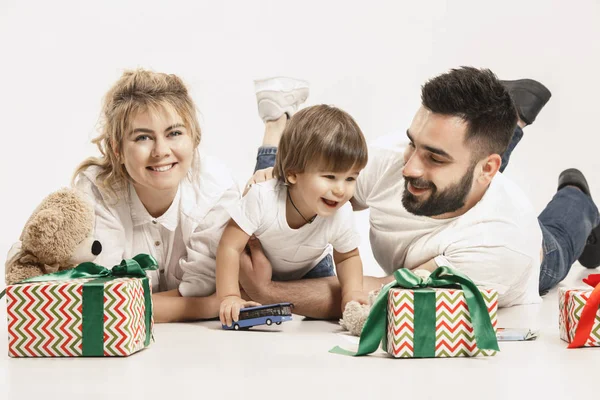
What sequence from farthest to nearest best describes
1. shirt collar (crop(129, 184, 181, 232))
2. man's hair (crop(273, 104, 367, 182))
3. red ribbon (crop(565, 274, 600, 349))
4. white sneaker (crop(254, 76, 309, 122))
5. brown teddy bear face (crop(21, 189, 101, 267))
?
1. white sneaker (crop(254, 76, 309, 122))
2. shirt collar (crop(129, 184, 181, 232))
3. man's hair (crop(273, 104, 367, 182))
4. brown teddy bear face (crop(21, 189, 101, 267))
5. red ribbon (crop(565, 274, 600, 349))

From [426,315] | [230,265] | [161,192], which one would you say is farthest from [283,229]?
[426,315]

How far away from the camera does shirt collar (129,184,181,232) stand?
110 inches

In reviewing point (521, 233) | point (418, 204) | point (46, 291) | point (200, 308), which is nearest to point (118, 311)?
point (46, 291)

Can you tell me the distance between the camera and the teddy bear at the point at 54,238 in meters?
2.42

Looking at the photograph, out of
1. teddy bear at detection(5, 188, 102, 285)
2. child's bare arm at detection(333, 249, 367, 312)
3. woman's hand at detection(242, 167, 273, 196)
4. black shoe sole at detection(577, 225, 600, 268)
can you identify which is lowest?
black shoe sole at detection(577, 225, 600, 268)

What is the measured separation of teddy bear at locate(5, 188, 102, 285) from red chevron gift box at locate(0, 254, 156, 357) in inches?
12.2

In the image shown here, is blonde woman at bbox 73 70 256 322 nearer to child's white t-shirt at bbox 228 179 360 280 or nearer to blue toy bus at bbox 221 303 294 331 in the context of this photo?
child's white t-shirt at bbox 228 179 360 280

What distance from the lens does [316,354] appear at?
7.09ft

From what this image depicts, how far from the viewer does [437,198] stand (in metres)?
2.73

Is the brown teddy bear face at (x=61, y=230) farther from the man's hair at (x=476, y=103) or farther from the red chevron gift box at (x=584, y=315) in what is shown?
the red chevron gift box at (x=584, y=315)

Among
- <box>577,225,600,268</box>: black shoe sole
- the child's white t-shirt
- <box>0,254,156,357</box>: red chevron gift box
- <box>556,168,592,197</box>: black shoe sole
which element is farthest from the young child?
<box>577,225,600,268</box>: black shoe sole

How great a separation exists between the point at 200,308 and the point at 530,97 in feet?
5.66

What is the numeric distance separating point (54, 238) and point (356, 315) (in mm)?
869

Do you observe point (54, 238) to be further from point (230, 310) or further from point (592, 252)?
point (592, 252)
